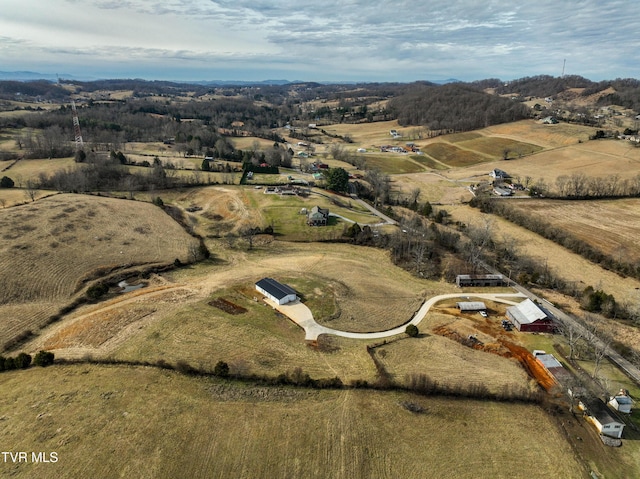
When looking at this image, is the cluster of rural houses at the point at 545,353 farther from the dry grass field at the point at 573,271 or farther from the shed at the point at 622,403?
the dry grass field at the point at 573,271

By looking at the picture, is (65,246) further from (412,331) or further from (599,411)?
(599,411)

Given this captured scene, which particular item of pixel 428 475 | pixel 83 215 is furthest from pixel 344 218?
pixel 428 475

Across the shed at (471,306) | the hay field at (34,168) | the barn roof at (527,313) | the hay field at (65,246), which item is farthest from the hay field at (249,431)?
the hay field at (34,168)

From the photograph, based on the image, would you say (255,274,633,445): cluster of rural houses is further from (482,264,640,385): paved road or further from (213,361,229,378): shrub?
(213,361,229,378): shrub

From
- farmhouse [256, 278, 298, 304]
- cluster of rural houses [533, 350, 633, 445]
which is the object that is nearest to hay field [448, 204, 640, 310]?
cluster of rural houses [533, 350, 633, 445]

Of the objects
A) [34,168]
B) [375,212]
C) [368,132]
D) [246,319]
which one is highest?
[368,132]

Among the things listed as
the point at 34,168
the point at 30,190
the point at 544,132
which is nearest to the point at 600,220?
the point at 544,132
